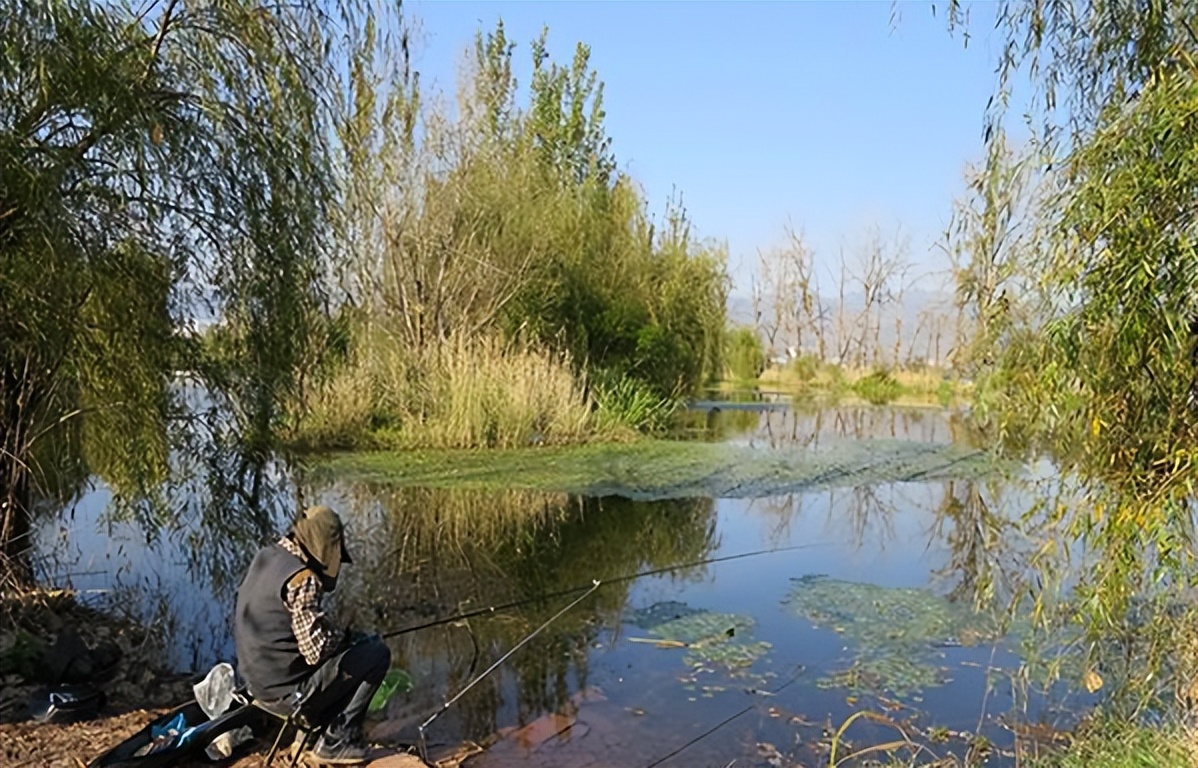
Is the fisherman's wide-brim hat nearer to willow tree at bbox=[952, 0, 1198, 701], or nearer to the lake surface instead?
the lake surface

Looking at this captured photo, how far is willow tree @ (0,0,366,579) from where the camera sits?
18.2 feet

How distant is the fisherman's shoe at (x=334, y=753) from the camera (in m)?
4.59

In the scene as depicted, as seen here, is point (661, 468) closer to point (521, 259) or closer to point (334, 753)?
point (521, 259)

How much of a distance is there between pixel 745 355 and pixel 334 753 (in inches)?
1551

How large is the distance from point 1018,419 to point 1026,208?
0.95 metres

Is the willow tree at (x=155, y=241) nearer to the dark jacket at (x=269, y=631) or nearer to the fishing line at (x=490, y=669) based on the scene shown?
the fishing line at (x=490, y=669)

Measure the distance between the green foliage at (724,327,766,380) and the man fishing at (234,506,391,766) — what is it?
37.3 meters

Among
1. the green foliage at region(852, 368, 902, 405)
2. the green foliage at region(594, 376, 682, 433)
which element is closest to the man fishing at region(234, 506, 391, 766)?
the green foliage at region(594, 376, 682, 433)

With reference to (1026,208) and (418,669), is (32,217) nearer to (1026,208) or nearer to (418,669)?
(418,669)

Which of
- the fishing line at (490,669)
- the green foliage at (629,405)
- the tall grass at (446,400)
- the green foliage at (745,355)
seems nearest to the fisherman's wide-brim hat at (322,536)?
the fishing line at (490,669)

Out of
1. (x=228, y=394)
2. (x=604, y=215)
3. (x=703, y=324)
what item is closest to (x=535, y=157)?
(x=604, y=215)

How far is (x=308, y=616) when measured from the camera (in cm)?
441

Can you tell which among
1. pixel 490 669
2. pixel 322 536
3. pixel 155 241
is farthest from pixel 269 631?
pixel 155 241

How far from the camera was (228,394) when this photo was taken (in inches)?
269
